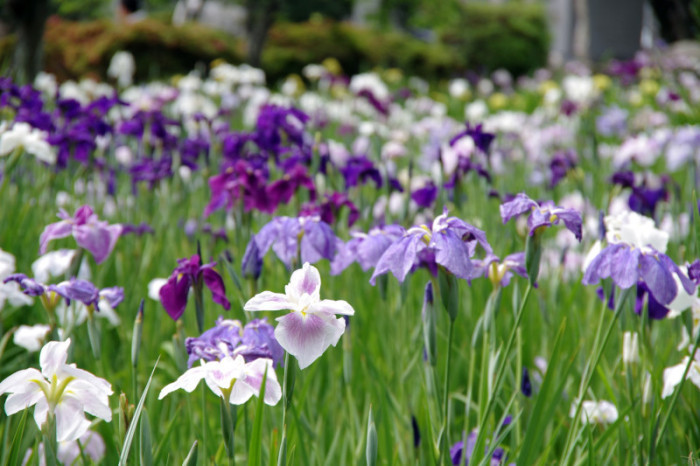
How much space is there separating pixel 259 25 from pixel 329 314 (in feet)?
35.5

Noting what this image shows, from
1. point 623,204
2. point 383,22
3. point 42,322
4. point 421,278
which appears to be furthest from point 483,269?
point 383,22

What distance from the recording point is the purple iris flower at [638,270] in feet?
3.92

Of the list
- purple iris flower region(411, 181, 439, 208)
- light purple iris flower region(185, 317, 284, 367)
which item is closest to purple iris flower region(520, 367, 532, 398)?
light purple iris flower region(185, 317, 284, 367)

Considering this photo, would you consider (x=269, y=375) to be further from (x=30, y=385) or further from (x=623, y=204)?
(x=623, y=204)

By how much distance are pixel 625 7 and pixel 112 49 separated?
35.2 feet

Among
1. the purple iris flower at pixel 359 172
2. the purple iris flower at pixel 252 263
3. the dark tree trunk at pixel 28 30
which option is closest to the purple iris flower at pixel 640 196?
the purple iris flower at pixel 359 172

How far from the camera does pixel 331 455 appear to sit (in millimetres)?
1482

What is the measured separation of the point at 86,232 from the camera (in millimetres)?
1689

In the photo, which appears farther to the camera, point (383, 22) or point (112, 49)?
point (383, 22)

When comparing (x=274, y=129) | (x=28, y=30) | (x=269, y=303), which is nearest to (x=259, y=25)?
(x=28, y=30)

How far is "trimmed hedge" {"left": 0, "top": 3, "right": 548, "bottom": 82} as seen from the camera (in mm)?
10398

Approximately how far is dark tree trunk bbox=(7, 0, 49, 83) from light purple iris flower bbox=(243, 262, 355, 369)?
21.6 feet

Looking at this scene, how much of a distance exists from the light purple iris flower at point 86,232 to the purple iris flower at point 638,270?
1151mm

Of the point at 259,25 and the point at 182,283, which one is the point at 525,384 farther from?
the point at 259,25
